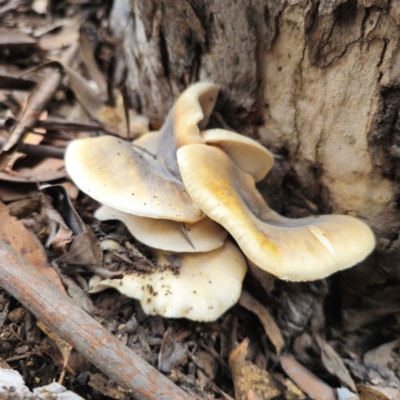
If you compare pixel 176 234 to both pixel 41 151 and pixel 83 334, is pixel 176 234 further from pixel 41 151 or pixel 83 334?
pixel 41 151

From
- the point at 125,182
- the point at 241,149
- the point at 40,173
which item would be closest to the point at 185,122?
the point at 241,149

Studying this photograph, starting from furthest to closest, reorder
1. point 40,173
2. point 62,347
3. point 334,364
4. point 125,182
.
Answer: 1. point 40,173
2. point 334,364
3. point 125,182
4. point 62,347

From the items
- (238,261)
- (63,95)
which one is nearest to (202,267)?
(238,261)

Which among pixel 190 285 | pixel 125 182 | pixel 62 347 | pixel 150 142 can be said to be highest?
pixel 125 182

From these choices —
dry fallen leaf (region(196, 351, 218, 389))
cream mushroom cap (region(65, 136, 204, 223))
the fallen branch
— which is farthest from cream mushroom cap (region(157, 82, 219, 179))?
dry fallen leaf (region(196, 351, 218, 389))

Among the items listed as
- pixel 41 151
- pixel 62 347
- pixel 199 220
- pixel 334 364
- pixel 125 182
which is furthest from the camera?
pixel 41 151

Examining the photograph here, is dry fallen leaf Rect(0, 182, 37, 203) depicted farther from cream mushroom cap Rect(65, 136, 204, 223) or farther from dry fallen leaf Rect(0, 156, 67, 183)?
cream mushroom cap Rect(65, 136, 204, 223)
